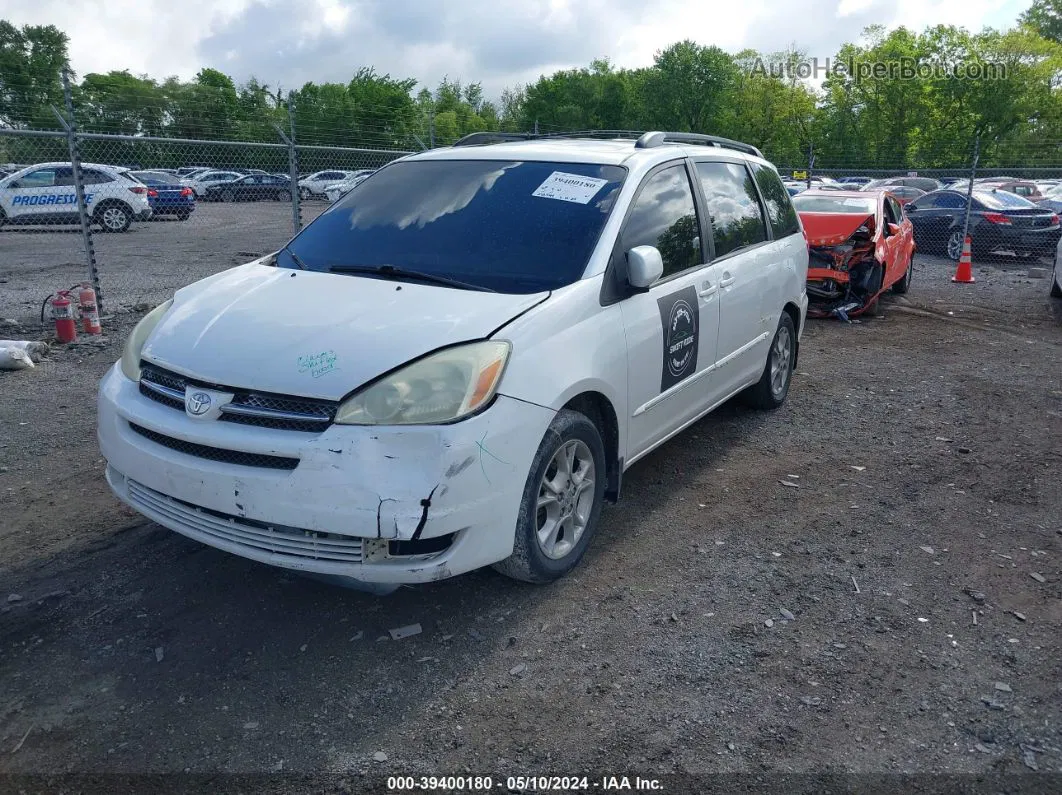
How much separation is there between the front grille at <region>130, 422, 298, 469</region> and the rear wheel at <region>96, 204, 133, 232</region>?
1792cm

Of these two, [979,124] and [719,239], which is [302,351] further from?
[979,124]

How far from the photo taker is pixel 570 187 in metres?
4.21

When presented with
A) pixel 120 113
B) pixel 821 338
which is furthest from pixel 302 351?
pixel 120 113

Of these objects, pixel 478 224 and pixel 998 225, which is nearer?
pixel 478 224

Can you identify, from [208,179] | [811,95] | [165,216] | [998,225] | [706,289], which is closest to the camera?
[706,289]

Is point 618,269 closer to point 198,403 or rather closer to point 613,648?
point 613,648

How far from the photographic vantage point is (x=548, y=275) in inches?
149

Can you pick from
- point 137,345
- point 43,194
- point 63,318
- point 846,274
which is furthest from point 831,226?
point 43,194

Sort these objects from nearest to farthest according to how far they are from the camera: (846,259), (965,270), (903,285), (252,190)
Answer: (846,259) < (903,285) < (965,270) < (252,190)

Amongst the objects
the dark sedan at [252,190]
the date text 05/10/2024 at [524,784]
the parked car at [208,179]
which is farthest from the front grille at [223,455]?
the parked car at [208,179]

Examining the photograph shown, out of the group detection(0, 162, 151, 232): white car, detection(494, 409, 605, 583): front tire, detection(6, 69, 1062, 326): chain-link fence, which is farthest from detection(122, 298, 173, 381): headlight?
detection(0, 162, 151, 232): white car

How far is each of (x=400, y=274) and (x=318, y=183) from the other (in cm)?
3382

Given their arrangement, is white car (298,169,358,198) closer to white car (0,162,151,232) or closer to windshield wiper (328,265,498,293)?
white car (0,162,151,232)

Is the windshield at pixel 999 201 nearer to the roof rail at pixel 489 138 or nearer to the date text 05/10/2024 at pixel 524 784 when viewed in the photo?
the roof rail at pixel 489 138
